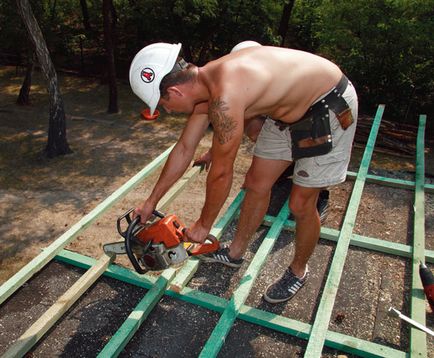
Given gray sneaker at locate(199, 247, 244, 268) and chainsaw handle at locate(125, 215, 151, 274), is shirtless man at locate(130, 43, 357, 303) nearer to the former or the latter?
chainsaw handle at locate(125, 215, 151, 274)

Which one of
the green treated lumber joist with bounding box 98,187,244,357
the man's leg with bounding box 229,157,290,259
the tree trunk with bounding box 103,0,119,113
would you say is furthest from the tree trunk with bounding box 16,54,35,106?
the man's leg with bounding box 229,157,290,259

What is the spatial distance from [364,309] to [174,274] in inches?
58.4

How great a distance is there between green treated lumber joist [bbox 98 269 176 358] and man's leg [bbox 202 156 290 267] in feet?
1.95

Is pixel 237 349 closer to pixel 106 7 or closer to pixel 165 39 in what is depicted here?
pixel 106 7

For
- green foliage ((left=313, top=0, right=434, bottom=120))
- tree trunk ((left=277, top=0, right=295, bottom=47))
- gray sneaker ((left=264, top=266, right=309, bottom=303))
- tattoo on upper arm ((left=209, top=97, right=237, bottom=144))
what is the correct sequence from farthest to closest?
tree trunk ((left=277, top=0, right=295, bottom=47)) → green foliage ((left=313, top=0, right=434, bottom=120)) → gray sneaker ((left=264, top=266, right=309, bottom=303)) → tattoo on upper arm ((left=209, top=97, right=237, bottom=144))

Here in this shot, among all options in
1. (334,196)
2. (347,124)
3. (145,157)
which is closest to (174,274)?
(347,124)

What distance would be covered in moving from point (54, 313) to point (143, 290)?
0.73 meters

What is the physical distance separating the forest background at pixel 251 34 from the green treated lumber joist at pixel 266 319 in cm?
613

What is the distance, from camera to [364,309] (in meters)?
3.30

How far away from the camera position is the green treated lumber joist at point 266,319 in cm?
282

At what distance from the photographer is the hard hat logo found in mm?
2455

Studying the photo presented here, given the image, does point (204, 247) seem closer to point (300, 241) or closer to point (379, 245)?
point (300, 241)

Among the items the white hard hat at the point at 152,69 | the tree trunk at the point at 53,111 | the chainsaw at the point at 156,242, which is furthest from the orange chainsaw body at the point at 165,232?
the tree trunk at the point at 53,111

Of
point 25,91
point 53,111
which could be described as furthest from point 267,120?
point 25,91
